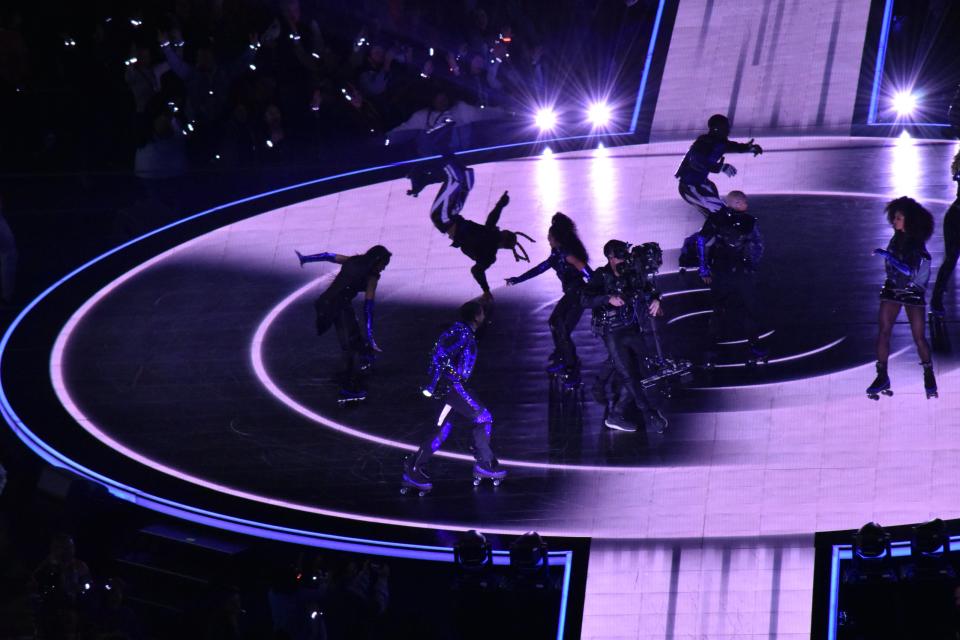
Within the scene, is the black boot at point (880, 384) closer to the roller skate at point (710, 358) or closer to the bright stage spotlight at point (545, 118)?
the roller skate at point (710, 358)

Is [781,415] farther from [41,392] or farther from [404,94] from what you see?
[404,94]

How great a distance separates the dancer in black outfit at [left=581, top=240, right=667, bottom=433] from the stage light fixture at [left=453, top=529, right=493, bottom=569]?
2227mm

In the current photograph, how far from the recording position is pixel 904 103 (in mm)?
18281

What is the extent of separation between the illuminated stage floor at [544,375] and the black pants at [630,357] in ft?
1.20

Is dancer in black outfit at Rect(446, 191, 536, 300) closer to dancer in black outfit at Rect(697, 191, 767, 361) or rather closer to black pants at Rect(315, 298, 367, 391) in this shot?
black pants at Rect(315, 298, 367, 391)

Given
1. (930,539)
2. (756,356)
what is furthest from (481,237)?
(930,539)

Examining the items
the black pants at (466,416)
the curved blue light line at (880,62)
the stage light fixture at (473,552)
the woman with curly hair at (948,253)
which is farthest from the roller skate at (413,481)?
the curved blue light line at (880,62)

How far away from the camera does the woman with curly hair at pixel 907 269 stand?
12203 mm

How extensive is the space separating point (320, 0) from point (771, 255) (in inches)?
289

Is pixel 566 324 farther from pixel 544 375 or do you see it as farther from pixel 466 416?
pixel 466 416

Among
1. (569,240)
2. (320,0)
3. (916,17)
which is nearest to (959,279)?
(569,240)

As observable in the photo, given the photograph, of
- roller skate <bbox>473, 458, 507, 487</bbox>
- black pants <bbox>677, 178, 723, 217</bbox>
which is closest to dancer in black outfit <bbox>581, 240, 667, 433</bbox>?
roller skate <bbox>473, 458, 507, 487</bbox>

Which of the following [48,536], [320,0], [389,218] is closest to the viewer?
[48,536]

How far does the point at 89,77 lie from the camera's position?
62.0ft
